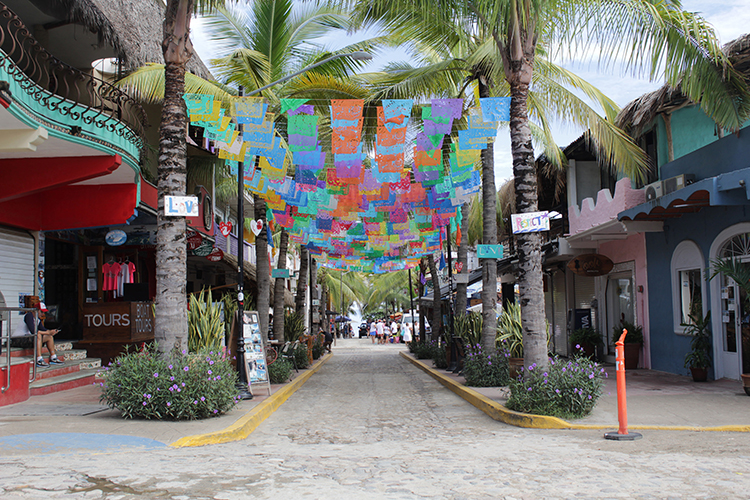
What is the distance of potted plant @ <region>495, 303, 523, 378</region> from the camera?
12.6 m

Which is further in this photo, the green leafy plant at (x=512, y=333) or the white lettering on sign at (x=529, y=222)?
the green leafy plant at (x=512, y=333)

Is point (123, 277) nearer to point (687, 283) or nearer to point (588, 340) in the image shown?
point (588, 340)

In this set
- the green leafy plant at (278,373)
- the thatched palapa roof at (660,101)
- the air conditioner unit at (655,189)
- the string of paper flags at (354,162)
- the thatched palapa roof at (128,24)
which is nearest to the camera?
the string of paper flags at (354,162)

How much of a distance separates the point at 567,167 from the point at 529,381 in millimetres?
12470

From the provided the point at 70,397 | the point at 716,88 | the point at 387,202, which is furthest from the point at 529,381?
the point at 387,202

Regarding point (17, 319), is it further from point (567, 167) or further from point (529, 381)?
point (567, 167)

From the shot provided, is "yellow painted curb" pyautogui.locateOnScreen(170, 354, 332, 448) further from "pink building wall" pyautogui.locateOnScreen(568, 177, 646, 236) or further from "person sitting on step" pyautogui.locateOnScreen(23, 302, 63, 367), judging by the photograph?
"pink building wall" pyautogui.locateOnScreen(568, 177, 646, 236)

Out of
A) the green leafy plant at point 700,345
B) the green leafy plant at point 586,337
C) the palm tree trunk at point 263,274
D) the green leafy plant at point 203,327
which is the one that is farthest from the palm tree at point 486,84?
the green leafy plant at point 203,327

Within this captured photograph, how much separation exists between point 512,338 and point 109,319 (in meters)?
10.5

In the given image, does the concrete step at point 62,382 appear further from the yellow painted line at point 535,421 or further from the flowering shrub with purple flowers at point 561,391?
the flowering shrub with purple flowers at point 561,391

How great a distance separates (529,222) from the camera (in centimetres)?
971

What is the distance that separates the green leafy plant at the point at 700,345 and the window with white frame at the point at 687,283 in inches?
12.6

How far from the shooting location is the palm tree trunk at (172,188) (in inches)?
367

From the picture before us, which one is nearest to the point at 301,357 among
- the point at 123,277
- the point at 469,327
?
the point at 123,277
